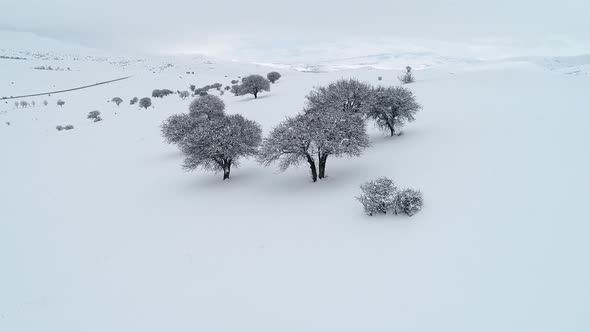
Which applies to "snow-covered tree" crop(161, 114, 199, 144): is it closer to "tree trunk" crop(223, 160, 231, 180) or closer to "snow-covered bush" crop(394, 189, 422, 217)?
"tree trunk" crop(223, 160, 231, 180)

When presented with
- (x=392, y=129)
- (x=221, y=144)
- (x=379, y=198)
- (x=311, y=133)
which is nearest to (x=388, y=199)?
(x=379, y=198)

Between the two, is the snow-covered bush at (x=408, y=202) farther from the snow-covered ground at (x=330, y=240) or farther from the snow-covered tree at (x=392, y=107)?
the snow-covered tree at (x=392, y=107)

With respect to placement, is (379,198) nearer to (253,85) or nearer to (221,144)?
(221,144)

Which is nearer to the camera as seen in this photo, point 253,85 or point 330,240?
point 330,240

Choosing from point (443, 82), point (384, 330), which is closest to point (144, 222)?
point (384, 330)

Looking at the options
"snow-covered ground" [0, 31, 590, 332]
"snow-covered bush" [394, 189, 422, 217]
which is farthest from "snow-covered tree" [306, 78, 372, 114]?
"snow-covered bush" [394, 189, 422, 217]

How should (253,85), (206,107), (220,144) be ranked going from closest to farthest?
1. (220,144)
2. (206,107)
3. (253,85)
